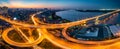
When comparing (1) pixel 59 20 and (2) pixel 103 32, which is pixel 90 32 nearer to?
(2) pixel 103 32

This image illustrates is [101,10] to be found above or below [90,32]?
above

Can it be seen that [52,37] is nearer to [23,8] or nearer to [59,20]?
[59,20]

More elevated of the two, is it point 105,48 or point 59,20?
point 59,20

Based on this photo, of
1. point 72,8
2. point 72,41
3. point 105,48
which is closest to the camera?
point 105,48

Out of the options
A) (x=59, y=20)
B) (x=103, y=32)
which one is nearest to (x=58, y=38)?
(x=59, y=20)

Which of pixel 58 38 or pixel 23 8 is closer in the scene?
pixel 58 38

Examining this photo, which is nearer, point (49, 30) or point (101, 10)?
point (101, 10)

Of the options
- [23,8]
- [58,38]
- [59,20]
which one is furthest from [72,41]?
[23,8]

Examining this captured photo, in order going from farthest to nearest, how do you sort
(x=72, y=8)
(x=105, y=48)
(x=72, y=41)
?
(x=72, y=8), (x=72, y=41), (x=105, y=48)
